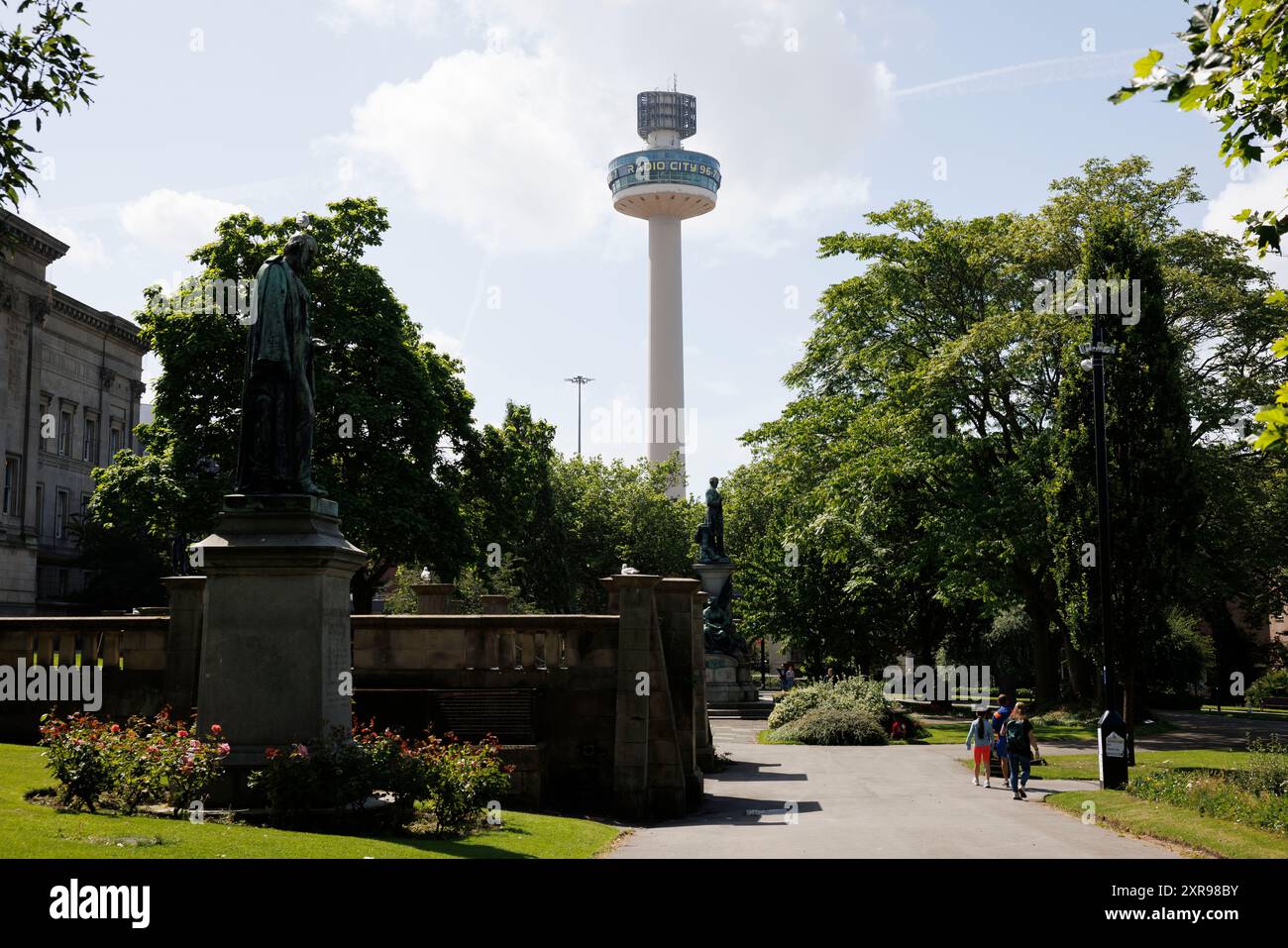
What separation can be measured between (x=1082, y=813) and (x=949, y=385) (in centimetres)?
2179

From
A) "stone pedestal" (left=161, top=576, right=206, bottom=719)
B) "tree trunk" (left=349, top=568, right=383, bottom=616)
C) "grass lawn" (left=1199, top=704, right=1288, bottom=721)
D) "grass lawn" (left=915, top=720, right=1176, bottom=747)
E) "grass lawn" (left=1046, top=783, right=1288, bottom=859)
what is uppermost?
"tree trunk" (left=349, top=568, right=383, bottom=616)

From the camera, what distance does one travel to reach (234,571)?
12.9 m

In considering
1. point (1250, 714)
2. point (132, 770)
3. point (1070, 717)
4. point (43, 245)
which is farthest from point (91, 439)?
point (132, 770)

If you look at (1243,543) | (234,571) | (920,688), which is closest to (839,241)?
(1243,543)

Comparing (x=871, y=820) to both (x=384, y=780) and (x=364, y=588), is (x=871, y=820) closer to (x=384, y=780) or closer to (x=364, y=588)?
(x=384, y=780)

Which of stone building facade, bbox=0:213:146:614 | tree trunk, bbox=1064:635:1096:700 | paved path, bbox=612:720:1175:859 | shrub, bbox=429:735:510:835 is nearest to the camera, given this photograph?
shrub, bbox=429:735:510:835

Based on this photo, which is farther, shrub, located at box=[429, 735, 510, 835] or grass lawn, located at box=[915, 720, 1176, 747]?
grass lawn, located at box=[915, 720, 1176, 747]

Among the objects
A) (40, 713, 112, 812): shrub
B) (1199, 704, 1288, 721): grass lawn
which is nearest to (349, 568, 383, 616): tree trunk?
(40, 713, 112, 812): shrub

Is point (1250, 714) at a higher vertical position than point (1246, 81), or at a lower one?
lower

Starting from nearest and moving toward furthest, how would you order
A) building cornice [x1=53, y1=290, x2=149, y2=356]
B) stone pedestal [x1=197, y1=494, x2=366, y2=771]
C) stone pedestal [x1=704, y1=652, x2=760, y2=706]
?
stone pedestal [x1=197, y1=494, x2=366, y2=771]
stone pedestal [x1=704, y1=652, x2=760, y2=706]
building cornice [x1=53, y1=290, x2=149, y2=356]

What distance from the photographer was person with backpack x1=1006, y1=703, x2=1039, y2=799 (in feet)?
67.6

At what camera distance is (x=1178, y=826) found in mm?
15680

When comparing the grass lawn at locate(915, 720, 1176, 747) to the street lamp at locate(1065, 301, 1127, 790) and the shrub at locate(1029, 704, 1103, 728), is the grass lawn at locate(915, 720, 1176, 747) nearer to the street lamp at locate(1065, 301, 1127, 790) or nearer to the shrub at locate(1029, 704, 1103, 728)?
the shrub at locate(1029, 704, 1103, 728)

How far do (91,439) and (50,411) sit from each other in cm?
476
